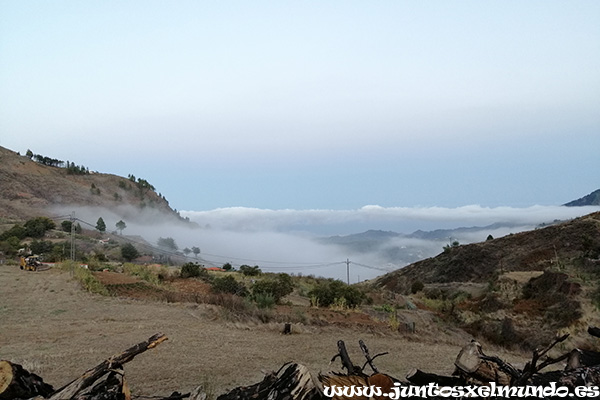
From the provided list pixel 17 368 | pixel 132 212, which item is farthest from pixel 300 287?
pixel 132 212

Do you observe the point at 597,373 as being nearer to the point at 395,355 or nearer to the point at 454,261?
the point at 395,355

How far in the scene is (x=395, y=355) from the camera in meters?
9.65

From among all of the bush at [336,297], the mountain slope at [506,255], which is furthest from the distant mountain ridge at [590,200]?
the bush at [336,297]

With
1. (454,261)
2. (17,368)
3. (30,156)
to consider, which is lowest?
(454,261)

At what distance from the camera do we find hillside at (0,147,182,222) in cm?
7531

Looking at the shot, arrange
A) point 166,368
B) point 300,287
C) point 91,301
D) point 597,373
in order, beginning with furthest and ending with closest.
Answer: point 300,287 → point 91,301 → point 166,368 → point 597,373

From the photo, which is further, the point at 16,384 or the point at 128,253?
the point at 128,253

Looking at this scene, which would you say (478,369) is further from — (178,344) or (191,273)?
(191,273)

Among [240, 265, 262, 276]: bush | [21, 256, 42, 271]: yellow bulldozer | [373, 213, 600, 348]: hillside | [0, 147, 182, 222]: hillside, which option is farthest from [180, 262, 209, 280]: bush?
[0, 147, 182, 222]: hillside

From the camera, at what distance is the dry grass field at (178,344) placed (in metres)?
7.31

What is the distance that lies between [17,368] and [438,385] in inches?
136

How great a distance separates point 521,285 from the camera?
2686 cm

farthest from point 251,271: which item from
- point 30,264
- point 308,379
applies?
point 308,379

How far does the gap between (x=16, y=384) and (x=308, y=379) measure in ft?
7.88
